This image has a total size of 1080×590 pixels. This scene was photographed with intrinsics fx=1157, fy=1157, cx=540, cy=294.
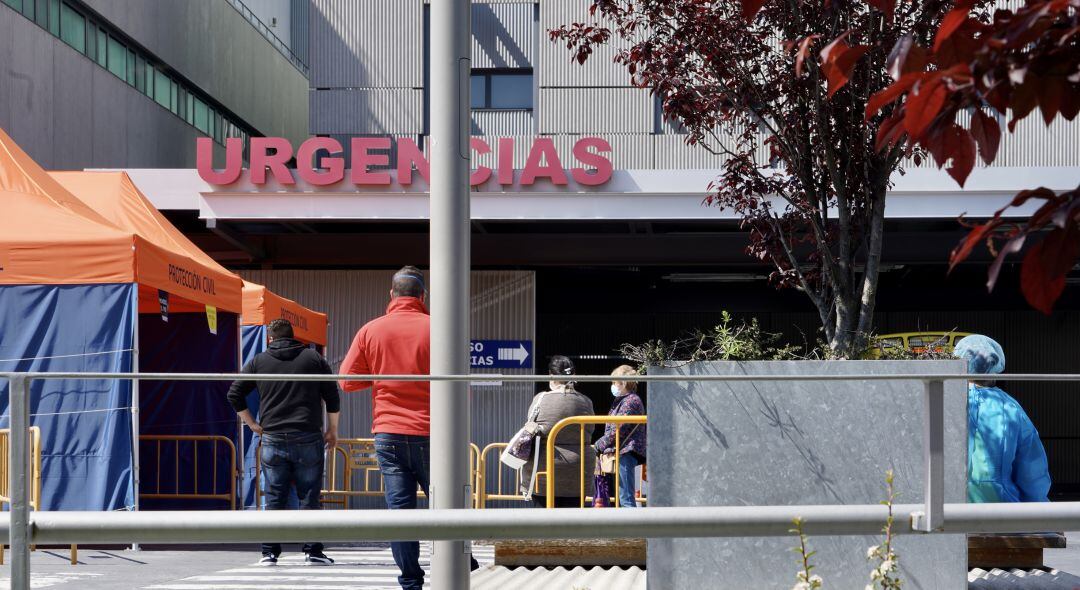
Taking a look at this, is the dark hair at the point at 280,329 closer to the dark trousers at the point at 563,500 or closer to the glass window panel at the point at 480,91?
the dark trousers at the point at 563,500

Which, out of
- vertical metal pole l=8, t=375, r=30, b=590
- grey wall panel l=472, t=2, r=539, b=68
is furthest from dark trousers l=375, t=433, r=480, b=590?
grey wall panel l=472, t=2, r=539, b=68

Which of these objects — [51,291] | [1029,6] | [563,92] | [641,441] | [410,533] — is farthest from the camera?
[563,92]

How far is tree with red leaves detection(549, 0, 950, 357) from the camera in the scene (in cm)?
580

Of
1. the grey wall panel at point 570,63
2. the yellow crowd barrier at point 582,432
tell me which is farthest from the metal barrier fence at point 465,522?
the grey wall panel at point 570,63

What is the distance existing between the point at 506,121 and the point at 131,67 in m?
7.69

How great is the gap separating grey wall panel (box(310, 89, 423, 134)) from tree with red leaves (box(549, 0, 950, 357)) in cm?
1195

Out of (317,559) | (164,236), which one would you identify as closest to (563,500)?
(317,559)

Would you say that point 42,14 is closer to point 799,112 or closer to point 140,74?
point 140,74

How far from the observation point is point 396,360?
6.35 meters

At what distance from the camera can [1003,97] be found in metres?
1.82

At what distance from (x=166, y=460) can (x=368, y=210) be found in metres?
4.17

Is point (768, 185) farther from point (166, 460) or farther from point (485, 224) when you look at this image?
point (485, 224)

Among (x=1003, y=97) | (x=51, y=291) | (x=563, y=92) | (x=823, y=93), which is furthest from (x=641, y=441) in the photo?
(x=563, y=92)

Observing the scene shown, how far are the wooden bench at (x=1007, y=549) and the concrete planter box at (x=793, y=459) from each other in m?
0.81
